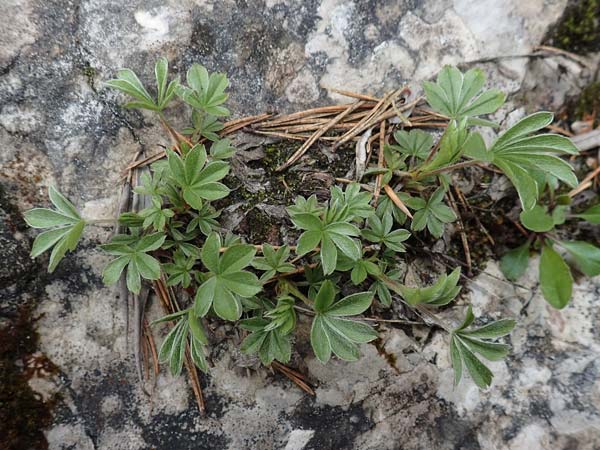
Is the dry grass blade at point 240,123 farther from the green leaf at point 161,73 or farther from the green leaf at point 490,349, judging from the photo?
the green leaf at point 490,349

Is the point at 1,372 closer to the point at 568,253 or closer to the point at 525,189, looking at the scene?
the point at 525,189

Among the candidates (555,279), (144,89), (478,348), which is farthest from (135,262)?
(555,279)

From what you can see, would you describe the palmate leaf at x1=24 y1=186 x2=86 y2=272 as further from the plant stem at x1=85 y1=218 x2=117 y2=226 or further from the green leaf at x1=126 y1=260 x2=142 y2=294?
the green leaf at x1=126 y1=260 x2=142 y2=294

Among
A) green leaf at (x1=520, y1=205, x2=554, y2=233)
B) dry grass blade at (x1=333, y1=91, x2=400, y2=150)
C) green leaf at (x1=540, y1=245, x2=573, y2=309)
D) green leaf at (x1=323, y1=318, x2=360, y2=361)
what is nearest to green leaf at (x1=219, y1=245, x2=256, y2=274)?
green leaf at (x1=323, y1=318, x2=360, y2=361)

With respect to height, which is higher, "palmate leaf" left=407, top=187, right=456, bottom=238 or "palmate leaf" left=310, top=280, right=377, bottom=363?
"palmate leaf" left=407, top=187, right=456, bottom=238

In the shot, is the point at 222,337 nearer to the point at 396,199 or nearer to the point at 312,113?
the point at 396,199
